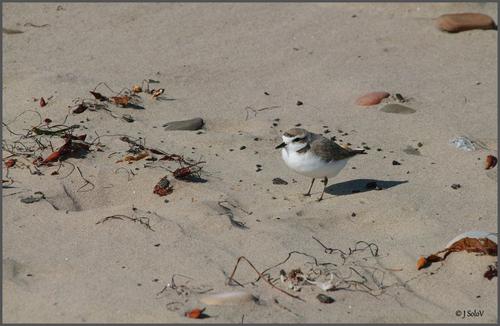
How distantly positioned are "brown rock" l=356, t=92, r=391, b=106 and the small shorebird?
1.90 metres

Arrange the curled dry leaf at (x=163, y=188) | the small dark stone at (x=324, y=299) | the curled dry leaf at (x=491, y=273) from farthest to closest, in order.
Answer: the curled dry leaf at (x=163, y=188) → the curled dry leaf at (x=491, y=273) → the small dark stone at (x=324, y=299)

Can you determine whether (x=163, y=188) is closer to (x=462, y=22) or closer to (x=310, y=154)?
(x=310, y=154)

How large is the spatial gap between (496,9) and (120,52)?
220 inches

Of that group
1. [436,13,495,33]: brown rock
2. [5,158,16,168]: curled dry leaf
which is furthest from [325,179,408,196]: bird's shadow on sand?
[436,13,495,33]: brown rock

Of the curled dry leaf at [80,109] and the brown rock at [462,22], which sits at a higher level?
the curled dry leaf at [80,109]

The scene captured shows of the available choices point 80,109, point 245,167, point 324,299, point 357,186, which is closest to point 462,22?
point 357,186

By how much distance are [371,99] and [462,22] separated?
8.95 ft

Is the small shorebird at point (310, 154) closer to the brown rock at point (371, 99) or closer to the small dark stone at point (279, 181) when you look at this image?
the small dark stone at point (279, 181)

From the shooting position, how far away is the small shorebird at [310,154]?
7383 millimetres

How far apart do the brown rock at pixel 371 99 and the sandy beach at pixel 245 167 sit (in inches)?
6.1

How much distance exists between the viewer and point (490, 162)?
8055mm

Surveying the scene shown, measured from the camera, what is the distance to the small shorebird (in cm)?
738

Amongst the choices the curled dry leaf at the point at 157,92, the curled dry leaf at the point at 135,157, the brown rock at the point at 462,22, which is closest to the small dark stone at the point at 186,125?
the curled dry leaf at the point at 157,92

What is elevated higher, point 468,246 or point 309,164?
point 309,164
